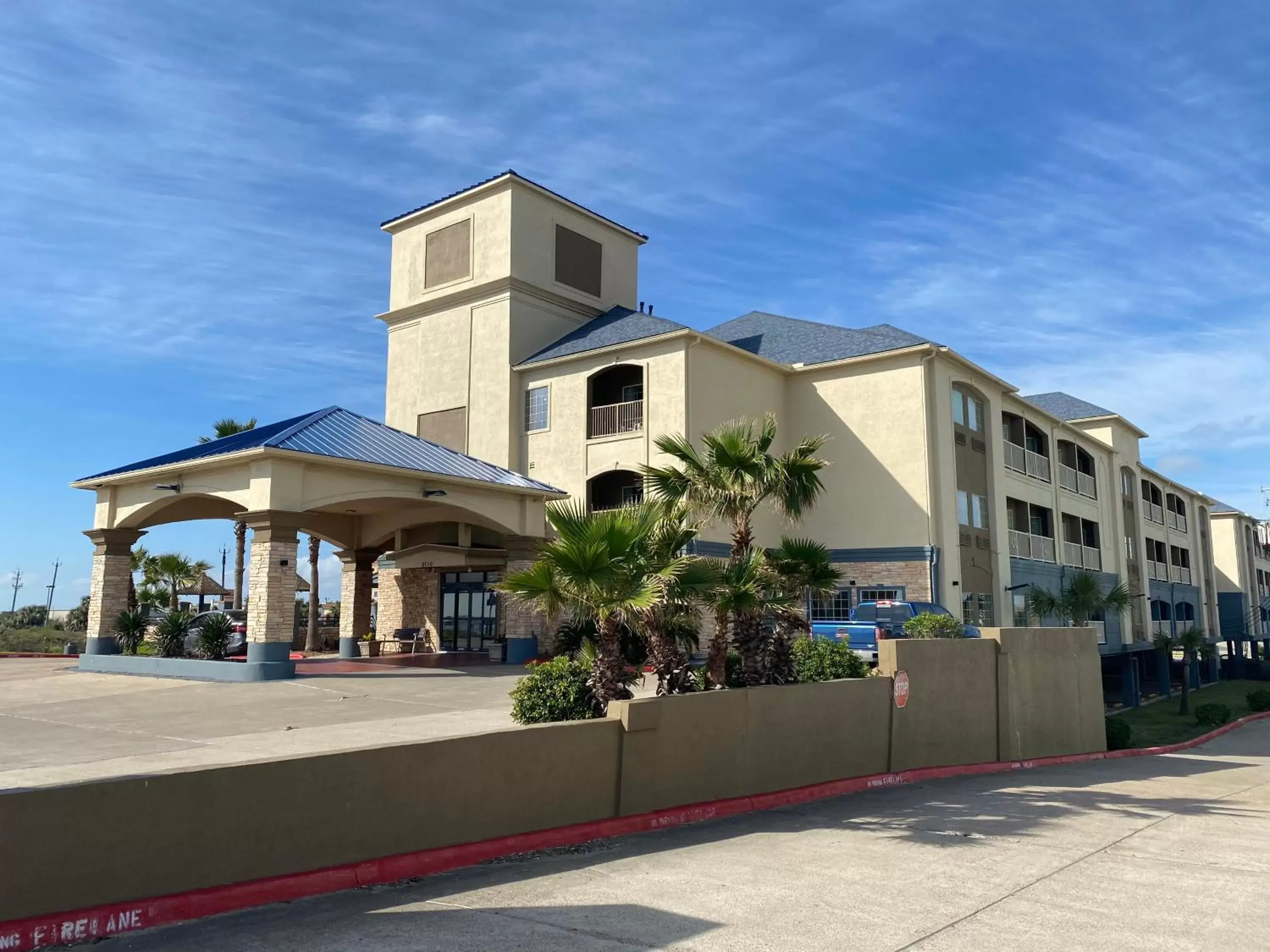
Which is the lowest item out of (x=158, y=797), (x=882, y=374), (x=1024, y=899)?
(x=1024, y=899)

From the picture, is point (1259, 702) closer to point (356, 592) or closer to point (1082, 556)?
point (1082, 556)

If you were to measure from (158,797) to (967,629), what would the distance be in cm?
1963

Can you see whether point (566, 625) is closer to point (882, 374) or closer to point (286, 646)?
point (286, 646)

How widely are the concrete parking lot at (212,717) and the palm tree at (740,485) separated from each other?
12.8 feet

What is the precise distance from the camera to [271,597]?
22.0m

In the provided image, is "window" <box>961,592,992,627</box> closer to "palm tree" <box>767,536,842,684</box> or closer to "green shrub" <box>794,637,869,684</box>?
"green shrub" <box>794,637,869,684</box>

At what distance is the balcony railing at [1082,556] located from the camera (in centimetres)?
4291

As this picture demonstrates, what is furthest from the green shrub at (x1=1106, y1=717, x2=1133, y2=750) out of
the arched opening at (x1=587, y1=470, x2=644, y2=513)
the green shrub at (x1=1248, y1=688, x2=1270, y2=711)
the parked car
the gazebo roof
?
the gazebo roof

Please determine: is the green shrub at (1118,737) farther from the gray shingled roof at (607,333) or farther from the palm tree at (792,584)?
the gray shingled roof at (607,333)

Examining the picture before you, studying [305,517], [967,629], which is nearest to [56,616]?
[305,517]

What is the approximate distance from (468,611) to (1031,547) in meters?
22.3

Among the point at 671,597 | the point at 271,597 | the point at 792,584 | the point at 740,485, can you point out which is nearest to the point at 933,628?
the point at 792,584

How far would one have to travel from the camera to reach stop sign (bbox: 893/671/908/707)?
16.3m

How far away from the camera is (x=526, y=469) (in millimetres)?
33656
